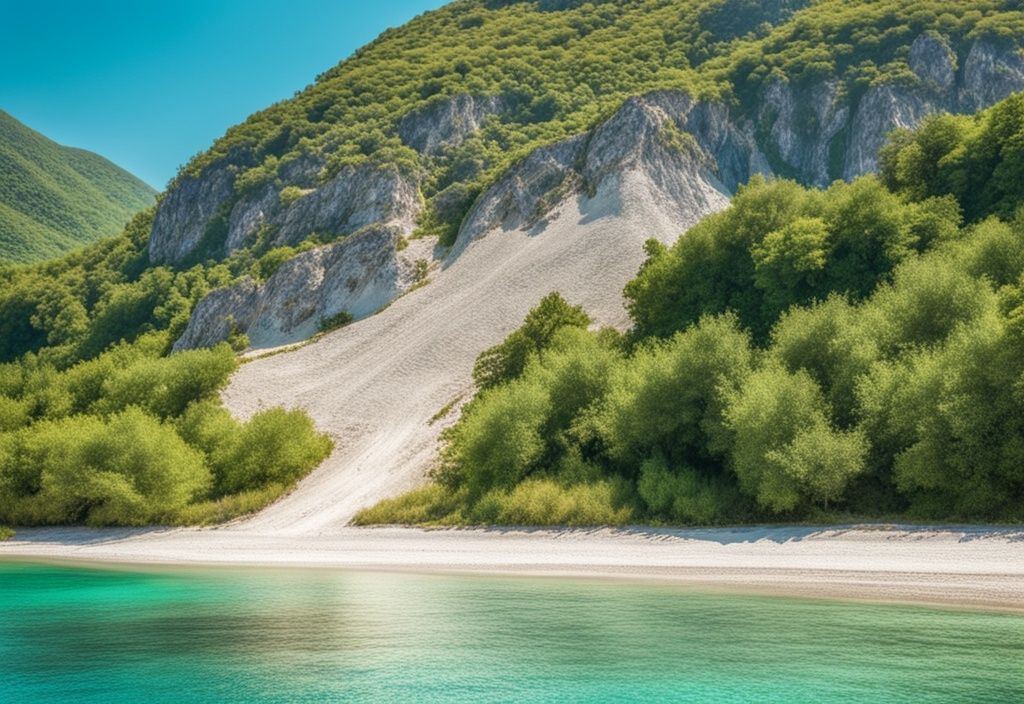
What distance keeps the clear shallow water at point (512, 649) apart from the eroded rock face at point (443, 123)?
110m

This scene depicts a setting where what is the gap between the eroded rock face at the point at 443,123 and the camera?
13112cm

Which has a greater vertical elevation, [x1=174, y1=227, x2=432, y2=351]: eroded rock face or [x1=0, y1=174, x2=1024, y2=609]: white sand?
[x1=174, y1=227, x2=432, y2=351]: eroded rock face

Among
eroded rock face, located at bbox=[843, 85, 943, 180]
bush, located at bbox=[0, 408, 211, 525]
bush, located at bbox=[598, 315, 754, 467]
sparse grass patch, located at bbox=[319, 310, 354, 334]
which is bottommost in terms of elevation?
bush, located at bbox=[0, 408, 211, 525]

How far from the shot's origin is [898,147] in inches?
2261

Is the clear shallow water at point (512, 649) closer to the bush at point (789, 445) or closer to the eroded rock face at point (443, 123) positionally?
the bush at point (789, 445)

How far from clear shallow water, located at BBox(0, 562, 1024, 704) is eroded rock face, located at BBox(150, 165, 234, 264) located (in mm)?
112802

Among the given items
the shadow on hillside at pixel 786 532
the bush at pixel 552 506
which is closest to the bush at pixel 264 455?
the bush at pixel 552 506

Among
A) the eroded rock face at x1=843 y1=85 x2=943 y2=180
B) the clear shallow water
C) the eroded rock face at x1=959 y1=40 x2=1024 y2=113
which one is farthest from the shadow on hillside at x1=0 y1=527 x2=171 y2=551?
the eroded rock face at x1=959 y1=40 x2=1024 y2=113

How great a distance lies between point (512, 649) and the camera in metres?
20.0

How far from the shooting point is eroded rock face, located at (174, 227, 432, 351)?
300ft

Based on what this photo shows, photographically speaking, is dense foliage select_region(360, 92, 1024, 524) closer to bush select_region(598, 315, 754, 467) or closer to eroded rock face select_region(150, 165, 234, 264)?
bush select_region(598, 315, 754, 467)

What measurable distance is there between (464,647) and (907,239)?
3503 centimetres

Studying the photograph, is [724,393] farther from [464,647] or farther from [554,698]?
[554,698]

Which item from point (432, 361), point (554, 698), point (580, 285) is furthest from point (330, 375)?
point (554, 698)
